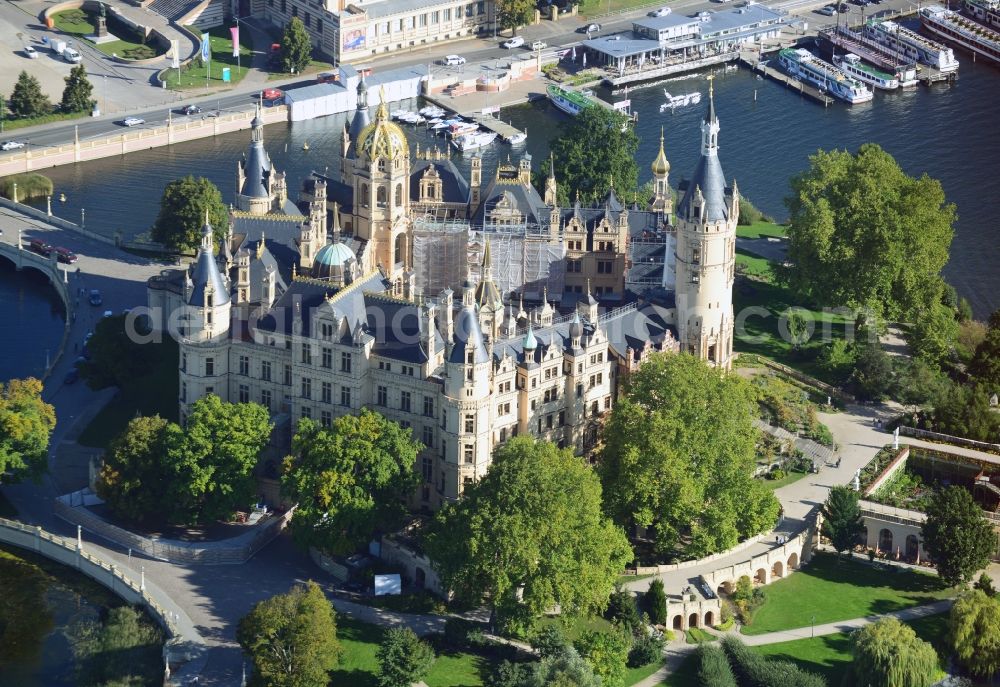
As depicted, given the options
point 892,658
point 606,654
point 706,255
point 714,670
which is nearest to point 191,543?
point 606,654

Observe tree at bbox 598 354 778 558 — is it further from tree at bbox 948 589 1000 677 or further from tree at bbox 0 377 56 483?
tree at bbox 0 377 56 483

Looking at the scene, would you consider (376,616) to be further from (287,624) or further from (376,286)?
(376,286)

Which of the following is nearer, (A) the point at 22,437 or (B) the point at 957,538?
(B) the point at 957,538

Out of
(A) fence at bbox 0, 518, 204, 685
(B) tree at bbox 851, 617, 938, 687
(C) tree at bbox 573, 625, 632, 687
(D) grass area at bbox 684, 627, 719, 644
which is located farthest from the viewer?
(D) grass area at bbox 684, 627, 719, 644

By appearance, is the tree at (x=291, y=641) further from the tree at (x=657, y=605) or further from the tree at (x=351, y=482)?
the tree at (x=657, y=605)

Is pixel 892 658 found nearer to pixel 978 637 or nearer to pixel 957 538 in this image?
pixel 978 637

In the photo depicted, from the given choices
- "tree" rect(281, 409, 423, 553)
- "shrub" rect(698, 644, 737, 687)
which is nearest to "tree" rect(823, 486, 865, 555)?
"shrub" rect(698, 644, 737, 687)
